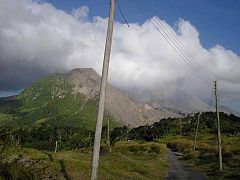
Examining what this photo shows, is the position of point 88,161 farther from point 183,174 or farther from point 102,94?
point 102,94

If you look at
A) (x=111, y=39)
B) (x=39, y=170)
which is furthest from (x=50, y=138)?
(x=111, y=39)

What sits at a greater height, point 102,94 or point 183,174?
point 102,94

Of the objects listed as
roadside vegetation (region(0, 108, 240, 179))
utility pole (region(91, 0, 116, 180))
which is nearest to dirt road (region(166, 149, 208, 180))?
roadside vegetation (region(0, 108, 240, 179))

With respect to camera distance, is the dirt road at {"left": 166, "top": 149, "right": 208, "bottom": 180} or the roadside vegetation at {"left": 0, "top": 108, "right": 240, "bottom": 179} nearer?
the roadside vegetation at {"left": 0, "top": 108, "right": 240, "bottom": 179}

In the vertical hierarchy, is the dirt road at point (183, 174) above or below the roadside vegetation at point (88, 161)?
below

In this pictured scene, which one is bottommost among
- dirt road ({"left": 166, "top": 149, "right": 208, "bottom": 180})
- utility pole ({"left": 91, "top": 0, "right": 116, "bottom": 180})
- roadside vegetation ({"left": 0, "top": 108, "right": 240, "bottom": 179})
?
dirt road ({"left": 166, "top": 149, "right": 208, "bottom": 180})

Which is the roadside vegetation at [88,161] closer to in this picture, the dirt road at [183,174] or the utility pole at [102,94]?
the dirt road at [183,174]

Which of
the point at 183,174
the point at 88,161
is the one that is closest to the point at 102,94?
the point at 88,161

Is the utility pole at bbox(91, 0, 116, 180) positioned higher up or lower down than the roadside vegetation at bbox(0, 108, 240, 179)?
higher up

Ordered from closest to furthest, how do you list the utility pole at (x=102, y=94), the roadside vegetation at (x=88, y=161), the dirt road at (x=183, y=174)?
the utility pole at (x=102, y=94), the roadside vegetation at (x=88, y=161), the dirt road at (x=183, y=174)

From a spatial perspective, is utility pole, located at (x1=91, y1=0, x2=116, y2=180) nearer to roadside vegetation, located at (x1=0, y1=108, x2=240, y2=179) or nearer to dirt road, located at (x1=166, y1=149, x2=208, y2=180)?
roadside vegetation, located at (x1=0, y1=108, x2=240, y2=179)

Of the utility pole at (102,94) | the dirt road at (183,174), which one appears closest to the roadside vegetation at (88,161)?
the dirt road at (183,174)

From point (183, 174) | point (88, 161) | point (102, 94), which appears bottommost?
point (183, 174)

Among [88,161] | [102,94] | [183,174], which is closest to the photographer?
[102,94]
